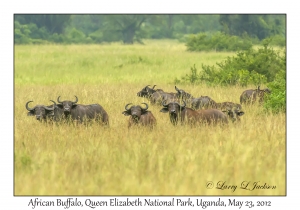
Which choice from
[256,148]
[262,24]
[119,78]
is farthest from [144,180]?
[262,24]

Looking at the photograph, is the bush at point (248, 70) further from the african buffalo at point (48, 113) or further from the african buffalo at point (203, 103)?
the african buffalo at point (48, 113)

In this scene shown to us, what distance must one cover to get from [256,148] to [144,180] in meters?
2.79

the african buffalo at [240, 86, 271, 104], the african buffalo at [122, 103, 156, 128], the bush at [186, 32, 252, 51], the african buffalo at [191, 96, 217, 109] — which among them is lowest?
the african buffalo at [122, 103, 156, 128]

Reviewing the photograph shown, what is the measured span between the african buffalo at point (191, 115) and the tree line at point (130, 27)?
33.4m

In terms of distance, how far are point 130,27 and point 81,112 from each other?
2638 inches

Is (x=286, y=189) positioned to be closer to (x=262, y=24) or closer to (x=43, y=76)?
(x=43, y=76)

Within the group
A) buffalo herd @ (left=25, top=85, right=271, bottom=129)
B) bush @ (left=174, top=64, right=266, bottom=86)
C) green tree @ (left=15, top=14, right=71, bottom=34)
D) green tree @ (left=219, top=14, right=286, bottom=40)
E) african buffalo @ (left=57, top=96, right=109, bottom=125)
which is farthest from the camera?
green tree @ (left=15, top=14, right=71, bottom=34)

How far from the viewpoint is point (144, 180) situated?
7.98 meters

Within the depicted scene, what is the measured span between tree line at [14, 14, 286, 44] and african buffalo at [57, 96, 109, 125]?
3308 cm

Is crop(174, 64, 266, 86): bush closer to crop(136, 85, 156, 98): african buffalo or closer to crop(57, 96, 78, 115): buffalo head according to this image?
crop(136, 85, 156, 98): african buffalo

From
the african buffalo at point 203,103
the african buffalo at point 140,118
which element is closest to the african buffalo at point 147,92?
the african buffalo at point 203,103

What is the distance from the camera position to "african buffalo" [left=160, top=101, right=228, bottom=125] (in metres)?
12.4

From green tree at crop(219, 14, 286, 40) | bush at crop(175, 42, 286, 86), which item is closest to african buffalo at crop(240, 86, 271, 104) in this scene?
bush at crop(175, 42, 286, 86)
